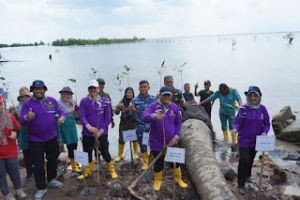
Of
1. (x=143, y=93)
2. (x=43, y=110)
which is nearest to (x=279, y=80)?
(x=143, y=93)

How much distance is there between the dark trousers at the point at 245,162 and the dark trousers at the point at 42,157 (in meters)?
3.37

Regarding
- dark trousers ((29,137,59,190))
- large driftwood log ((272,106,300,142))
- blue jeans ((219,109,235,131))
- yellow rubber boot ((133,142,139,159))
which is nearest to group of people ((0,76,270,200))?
dark trousers ((29,137,59,190))

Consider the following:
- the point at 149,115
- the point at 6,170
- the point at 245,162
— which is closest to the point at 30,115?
the point at 6,170

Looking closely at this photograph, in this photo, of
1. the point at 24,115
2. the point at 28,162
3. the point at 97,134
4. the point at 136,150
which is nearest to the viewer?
the point at 24,115

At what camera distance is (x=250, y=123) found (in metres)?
5.57

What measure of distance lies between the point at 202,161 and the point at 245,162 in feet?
2.54

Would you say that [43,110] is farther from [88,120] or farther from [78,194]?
[78,194]

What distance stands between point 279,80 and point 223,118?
57.3ft

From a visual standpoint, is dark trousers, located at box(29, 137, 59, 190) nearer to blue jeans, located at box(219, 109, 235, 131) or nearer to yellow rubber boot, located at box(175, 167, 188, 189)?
yellow rubber boot, located at box(175, 167, 188, 189)

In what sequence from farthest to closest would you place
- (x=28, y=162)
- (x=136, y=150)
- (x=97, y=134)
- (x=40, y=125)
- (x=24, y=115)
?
(x=136, y=150) < (x=28, y=162) < (x=97, y=134) < (x=40, y=125) < (x=24, y=115)

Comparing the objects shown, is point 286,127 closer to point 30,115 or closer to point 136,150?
point 136,150

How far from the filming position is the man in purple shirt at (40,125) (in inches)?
206

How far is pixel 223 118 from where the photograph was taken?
9.05 m

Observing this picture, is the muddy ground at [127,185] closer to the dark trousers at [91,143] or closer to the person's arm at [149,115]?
the dark trousers at [91,143]
